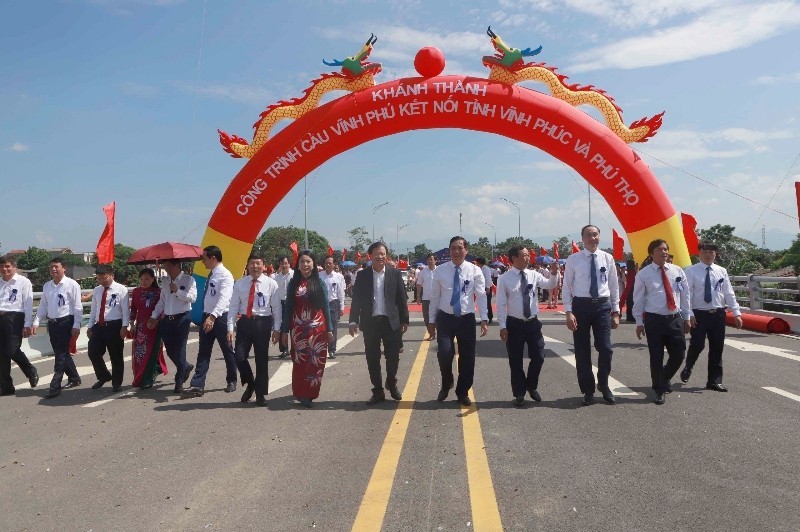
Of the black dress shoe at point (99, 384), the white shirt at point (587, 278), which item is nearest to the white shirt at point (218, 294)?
the black dress shoe at point (99, 384)

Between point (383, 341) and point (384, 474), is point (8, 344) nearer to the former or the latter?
point (383, 341)

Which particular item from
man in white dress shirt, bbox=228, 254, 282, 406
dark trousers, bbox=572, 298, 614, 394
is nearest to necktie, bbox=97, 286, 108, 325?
man in white dress shirt, bbox=228, 254, 282, 406

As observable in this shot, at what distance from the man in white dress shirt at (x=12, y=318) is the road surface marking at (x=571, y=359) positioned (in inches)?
302

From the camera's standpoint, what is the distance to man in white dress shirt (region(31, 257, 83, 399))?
26.9 feet

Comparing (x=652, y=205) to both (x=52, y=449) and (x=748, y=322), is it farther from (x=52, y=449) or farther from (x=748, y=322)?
(x=52, y=449)

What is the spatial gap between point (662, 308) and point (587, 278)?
0.93 metres

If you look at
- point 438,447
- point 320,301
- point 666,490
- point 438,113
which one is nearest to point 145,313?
point 320,301

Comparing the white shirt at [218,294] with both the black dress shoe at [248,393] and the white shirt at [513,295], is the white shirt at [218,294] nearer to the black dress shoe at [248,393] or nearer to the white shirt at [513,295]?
the black dress shoe at [248,393]

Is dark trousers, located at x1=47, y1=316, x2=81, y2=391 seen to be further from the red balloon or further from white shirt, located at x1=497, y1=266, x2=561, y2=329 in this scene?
the red balloon

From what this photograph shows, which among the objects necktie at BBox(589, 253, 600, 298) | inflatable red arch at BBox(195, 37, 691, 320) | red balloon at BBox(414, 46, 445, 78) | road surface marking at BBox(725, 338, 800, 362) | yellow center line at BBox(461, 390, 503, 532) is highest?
red balloon at BBox(414, 46, 445, 78)

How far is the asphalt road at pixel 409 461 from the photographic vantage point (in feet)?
11.9

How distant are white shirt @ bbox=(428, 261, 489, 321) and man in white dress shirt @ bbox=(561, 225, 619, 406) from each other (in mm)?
960

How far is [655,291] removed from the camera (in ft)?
23.2

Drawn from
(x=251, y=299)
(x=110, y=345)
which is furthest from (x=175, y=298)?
(x=251, y=299)
